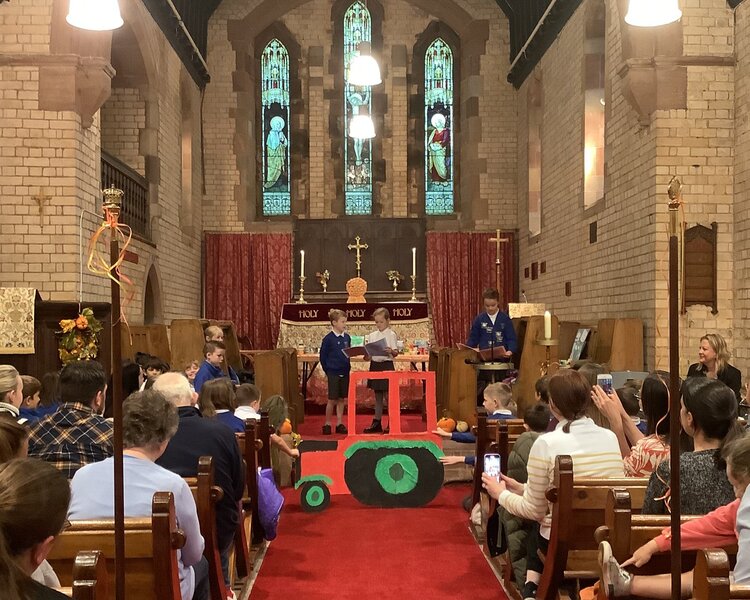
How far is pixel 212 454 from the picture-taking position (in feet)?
11.9

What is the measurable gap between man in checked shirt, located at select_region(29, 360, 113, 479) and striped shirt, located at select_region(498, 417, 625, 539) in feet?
5.67

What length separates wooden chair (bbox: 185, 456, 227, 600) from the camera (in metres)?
3.16

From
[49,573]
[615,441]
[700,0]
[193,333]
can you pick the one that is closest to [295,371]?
[193,333]

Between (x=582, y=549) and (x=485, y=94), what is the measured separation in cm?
1347

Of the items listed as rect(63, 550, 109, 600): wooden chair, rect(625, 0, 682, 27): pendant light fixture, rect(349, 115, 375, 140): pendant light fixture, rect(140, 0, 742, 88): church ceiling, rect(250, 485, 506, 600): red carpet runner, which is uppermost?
rect(140, 0, 742, 88): church ceiling

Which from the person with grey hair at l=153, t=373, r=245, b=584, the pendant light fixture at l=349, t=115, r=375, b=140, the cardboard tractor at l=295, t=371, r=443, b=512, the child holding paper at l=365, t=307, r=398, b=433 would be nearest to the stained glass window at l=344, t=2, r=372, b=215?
the pendant light fixture at l=349, t=115, r=375, b=140

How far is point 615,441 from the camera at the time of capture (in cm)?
356

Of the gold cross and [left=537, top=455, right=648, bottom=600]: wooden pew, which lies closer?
[left=537, top=455, right=648, bottom=600]: wooden pew

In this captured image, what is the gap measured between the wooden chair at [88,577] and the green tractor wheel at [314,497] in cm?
416

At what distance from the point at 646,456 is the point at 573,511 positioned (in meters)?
0.40

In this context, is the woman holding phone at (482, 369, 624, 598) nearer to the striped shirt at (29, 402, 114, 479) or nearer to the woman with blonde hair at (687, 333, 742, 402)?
the striped shirt at (29, 402, 114, 479)

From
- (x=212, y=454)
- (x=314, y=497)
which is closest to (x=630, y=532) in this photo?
(x=212, y=454)

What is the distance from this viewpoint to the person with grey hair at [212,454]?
12.0 feet

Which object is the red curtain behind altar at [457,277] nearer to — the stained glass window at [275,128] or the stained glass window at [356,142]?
the stained glass window at [356,142]
